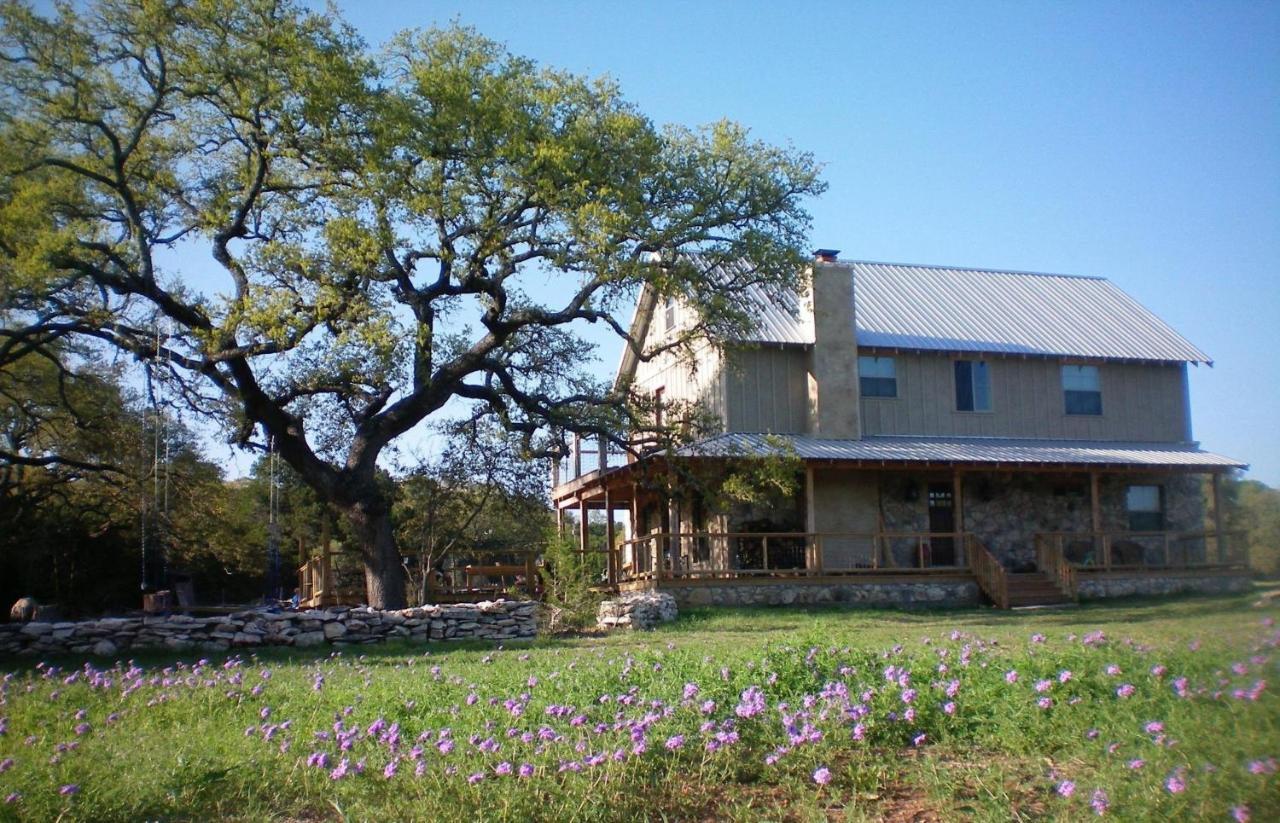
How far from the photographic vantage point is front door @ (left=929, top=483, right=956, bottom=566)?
89.7ft

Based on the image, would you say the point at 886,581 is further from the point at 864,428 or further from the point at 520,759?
the point at 520,759

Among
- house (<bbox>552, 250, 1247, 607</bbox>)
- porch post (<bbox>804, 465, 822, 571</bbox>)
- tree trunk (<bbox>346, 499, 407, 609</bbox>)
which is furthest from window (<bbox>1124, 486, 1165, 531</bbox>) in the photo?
tree trunk (<bbox>346, 499, 407, 609</bbox>)

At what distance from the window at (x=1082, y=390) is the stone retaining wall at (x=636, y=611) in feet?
45.2

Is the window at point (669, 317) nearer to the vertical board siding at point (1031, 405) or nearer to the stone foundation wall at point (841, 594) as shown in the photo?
the vertical board siding at point (1031, 405)

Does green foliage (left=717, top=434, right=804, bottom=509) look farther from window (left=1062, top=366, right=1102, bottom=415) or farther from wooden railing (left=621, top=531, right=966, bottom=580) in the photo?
window (left=1062, top=366, right=1102, bottom=415)

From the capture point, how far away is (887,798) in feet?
19.2

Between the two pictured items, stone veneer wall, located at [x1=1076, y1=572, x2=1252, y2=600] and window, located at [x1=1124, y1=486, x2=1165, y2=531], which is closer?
stone veneer wall, located at [x1=1076, y1=572, x2=1252, y2=600]

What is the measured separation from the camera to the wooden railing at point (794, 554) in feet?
79.6

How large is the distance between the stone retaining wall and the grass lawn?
11.7 metres

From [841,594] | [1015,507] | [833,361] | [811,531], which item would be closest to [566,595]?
[811,531]

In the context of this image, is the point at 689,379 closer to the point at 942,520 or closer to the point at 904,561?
the point at 904,561

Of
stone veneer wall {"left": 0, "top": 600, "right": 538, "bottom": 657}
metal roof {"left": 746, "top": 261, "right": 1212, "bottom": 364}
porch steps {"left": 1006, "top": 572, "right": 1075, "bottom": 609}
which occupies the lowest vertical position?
porch steps {"left": 1006, "top": 572, "right": 1075, "bottom": 609}

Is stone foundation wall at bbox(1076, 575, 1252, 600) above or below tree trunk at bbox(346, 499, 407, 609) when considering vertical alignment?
below

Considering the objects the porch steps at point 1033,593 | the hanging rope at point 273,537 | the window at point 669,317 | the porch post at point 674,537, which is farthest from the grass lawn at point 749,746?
the window at point 669,317
